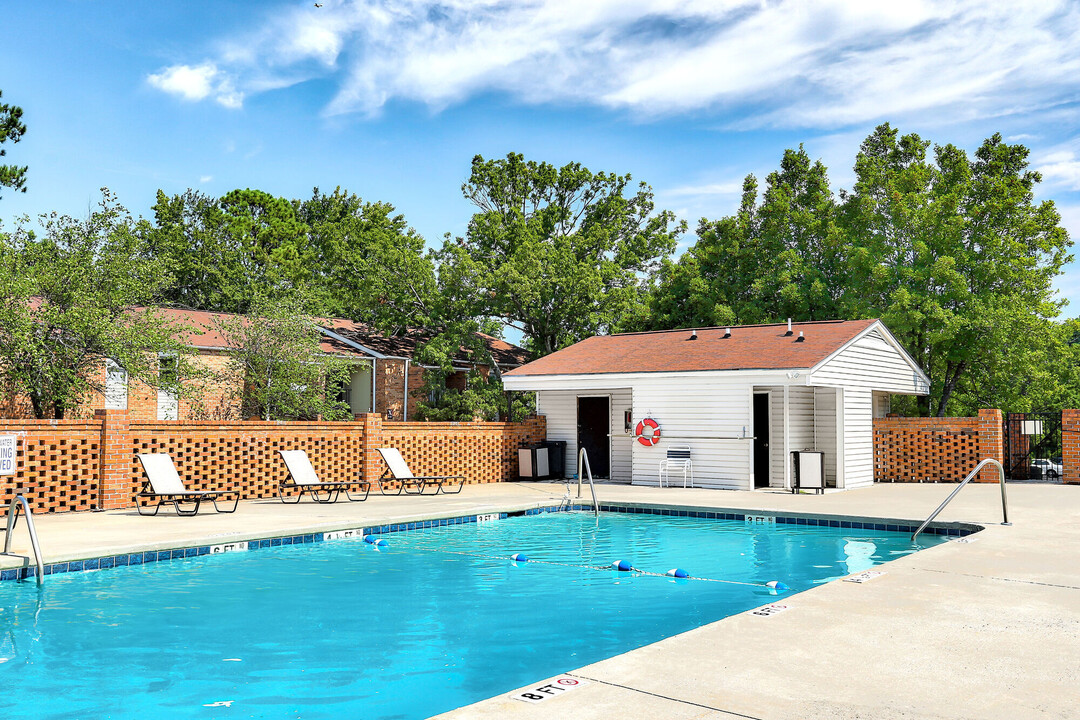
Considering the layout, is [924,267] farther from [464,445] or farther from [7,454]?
[7,454]

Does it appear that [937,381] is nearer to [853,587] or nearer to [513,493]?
[513,493]

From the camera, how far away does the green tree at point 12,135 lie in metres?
17.4

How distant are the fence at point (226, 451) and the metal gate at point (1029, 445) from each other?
10410 millimetres

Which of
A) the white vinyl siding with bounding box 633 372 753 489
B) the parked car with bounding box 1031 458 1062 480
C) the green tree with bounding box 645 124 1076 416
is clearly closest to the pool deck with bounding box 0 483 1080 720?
the white vinyl siding with bounding box 633 372 753 489

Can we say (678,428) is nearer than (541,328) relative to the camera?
Yes

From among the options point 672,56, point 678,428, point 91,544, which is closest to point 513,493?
point 678,428

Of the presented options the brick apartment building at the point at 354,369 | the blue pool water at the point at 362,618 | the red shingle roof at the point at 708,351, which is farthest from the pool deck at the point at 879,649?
the brick apartment building at the point at 354,369

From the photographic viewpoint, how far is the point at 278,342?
21.3 metres

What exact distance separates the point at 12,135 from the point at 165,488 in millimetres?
10081

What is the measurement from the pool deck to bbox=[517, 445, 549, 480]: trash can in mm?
9701

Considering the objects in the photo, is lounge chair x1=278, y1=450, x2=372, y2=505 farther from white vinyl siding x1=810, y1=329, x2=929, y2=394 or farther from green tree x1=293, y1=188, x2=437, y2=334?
green tree x1=293, y1=188, x2=437, y2=334

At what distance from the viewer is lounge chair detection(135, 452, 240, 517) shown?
40.4ft

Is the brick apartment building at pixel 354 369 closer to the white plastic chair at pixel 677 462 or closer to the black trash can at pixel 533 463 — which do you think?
the black trash can at pixel 533 463

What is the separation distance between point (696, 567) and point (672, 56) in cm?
1142
